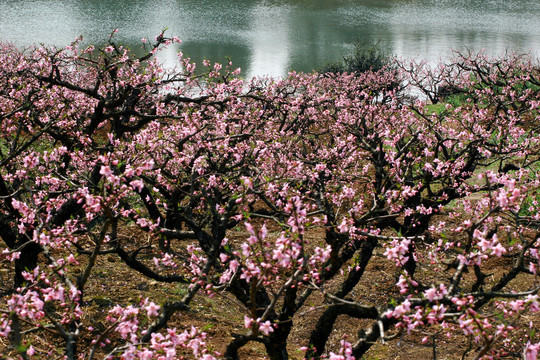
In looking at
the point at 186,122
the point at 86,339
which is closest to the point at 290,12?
the point at 186,122

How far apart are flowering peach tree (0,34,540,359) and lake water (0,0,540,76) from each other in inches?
1179

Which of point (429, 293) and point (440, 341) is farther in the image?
point (440, 341)

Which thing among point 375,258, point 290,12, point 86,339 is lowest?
point 375,258

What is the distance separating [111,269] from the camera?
977 cm

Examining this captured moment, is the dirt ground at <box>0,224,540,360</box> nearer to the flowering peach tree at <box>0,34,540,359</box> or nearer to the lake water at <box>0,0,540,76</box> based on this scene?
the flowering peach tree at <box>0,34,540,359</box>

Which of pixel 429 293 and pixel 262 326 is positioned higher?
pixel 429 293

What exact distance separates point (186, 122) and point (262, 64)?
1370 inches

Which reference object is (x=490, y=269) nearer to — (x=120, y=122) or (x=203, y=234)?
(x=203, y=234)

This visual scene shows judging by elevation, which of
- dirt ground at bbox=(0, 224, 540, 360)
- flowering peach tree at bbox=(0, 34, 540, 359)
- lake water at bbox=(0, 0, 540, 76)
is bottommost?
dirt ground at bbox=(0, 224, 540, 360)

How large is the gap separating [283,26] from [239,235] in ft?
190

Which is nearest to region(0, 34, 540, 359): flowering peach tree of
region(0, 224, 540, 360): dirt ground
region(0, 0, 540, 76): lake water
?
region(0, 224, 540, 360): dirt ground

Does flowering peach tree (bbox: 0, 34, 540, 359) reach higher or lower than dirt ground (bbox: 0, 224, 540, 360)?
higher

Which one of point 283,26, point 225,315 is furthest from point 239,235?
point 283,26

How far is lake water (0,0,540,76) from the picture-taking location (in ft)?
158
